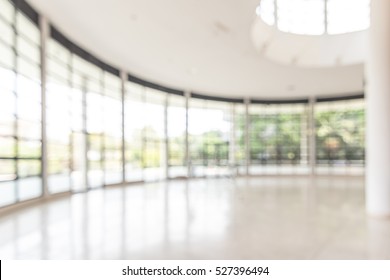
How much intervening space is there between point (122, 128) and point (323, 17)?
771cm

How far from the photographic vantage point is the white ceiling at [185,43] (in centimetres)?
699

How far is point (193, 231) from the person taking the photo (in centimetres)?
466

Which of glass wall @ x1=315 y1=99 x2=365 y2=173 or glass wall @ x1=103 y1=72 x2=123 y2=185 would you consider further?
glass wall @ x1=315 y1=99 x2=365 y2=173

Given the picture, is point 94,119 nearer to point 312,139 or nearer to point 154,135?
point 154,135

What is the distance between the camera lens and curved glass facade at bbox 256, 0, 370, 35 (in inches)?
386

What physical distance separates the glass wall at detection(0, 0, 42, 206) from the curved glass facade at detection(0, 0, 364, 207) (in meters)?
0.02

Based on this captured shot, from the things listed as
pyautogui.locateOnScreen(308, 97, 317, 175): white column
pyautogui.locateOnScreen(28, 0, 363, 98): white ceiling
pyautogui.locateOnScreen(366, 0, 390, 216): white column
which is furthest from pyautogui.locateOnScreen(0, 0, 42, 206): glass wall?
pyautogui.locateOnScreen(308, 97, 317, 175): white column

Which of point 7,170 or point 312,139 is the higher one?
point 312,139

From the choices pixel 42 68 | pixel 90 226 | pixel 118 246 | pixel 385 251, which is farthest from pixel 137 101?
pixel 385 251

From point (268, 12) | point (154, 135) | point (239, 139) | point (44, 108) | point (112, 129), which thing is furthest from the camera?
point (239, 139)

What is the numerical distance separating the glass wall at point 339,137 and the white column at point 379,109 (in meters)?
11.6

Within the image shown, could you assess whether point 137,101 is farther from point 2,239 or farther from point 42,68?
point 2,239

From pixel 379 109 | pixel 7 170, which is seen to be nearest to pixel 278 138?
pixel 379 109

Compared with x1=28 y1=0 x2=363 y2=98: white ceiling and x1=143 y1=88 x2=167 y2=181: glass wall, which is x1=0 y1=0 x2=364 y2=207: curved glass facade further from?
x1=28 y1=0 x2=363 y2=98: white ceiling
